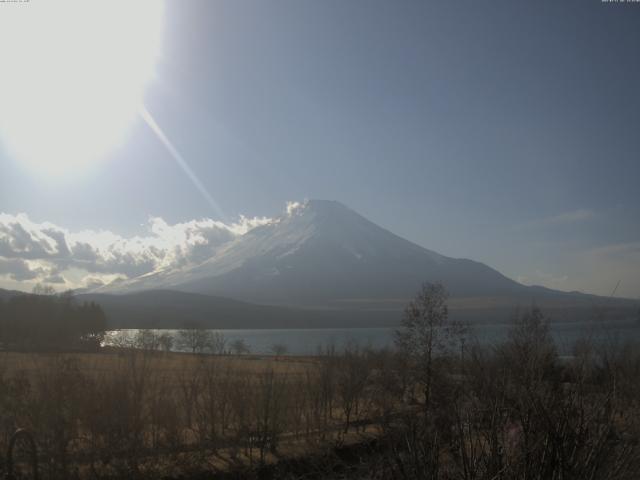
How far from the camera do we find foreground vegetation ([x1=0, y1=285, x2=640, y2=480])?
11.0ft

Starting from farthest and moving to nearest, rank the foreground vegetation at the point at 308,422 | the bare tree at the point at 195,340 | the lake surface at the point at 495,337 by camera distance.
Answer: the bare tree at the point at 195,340
the lake surface at the point at 495,337
the foreground vegetation at the point at 308,422

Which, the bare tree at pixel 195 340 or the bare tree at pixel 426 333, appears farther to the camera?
the bare tree at pixel 195 340

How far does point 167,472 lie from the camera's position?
13531 millimetres

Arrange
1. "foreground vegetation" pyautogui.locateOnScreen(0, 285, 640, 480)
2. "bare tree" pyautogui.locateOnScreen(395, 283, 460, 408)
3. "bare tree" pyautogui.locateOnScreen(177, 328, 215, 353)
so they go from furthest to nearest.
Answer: "bare tree" pyautogui.locateOnScreen(177, 328, 215, 353) → "bare tree" pyautogui.locateOnScreen(395, 283, 460, 408) → "foreground vegetation" pyautogui.locateOnScreen(0, 285, 640, 480)

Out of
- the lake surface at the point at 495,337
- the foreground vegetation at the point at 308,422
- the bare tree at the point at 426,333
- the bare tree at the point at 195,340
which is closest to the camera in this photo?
the foreground vegetation at the point at 308,422

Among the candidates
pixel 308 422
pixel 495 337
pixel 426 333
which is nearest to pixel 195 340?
pixel 426 333

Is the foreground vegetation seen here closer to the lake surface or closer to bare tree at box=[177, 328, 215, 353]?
the lake surface

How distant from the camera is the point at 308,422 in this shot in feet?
61.7

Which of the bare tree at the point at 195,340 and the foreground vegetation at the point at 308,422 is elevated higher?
the foreground vegetation at the point at 308,422

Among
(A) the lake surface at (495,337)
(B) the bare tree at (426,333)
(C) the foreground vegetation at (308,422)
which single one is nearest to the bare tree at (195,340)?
(A) the lake surface at (495,337)

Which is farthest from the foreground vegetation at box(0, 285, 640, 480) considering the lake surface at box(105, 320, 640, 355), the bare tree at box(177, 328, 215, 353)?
the bare tree at box(177, 328, 215, 353)

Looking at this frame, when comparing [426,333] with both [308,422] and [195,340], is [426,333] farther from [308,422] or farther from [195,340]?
[195,340]

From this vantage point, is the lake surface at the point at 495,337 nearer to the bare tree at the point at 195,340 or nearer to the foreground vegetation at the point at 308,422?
the foreground vegetation at the point at 308,422

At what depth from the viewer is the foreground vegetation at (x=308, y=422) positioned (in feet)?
11.0
